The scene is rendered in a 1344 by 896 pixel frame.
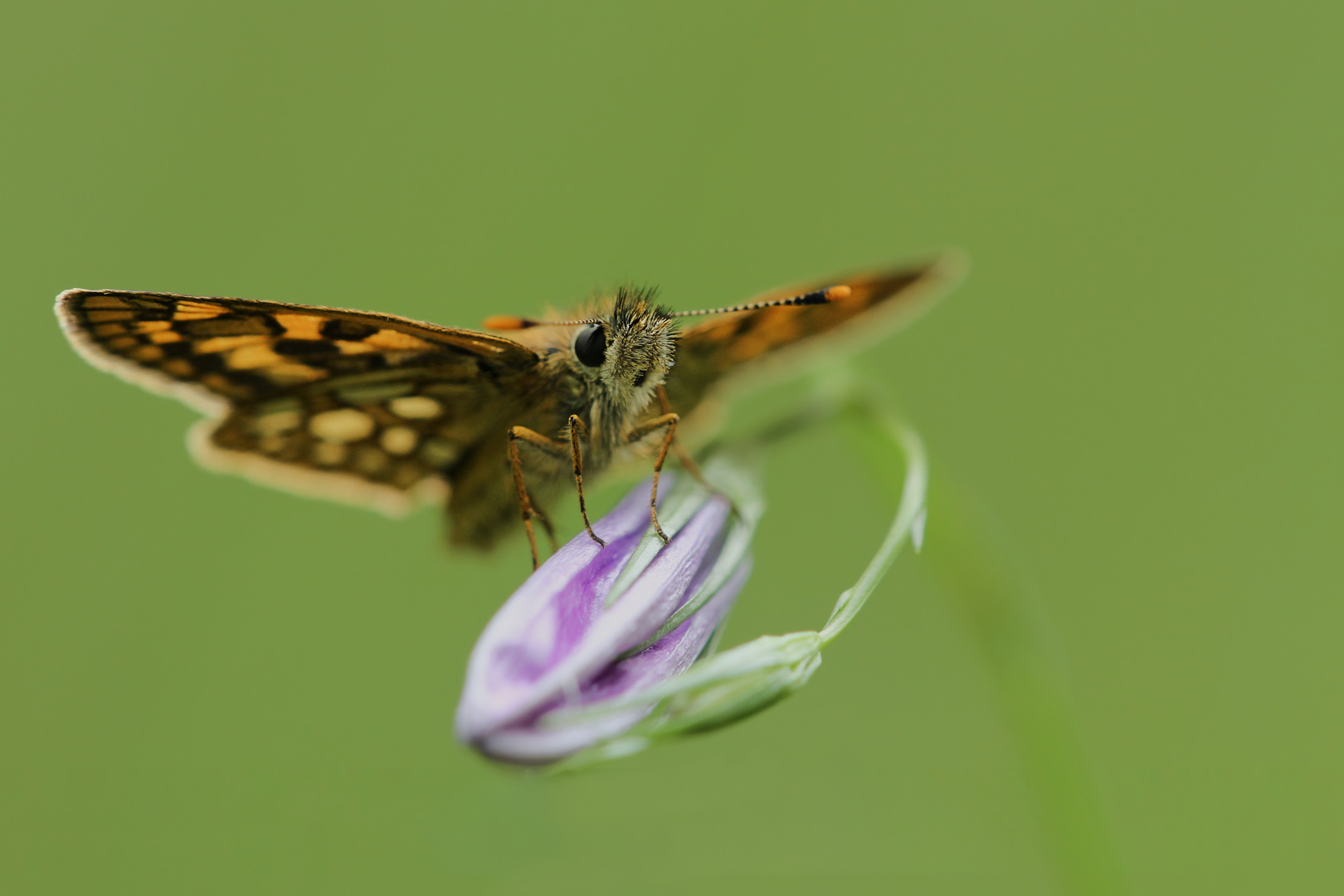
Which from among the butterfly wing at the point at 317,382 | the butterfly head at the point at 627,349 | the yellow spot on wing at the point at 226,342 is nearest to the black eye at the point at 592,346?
the butterfly head at the point at 627,349

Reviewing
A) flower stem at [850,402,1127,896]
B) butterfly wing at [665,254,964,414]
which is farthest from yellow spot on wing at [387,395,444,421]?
flower stem at [850,402,1127,896]

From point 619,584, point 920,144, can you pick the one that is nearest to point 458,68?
point 920,144

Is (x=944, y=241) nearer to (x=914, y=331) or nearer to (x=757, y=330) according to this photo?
(x=914, y=331)

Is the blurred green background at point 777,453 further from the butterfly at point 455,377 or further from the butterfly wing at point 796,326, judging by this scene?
the butterfly wing at point 796,326

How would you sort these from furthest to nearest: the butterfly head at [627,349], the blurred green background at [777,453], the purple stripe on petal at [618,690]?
the blurred green background at [777,453], the butterfly head at [627,349], the purple stripe on petal at [618,690]

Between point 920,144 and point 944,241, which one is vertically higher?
point 920,144

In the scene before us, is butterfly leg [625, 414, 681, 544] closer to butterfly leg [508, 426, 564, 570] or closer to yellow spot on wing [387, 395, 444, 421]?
butterfly leg [508, 426, 564, 570]
